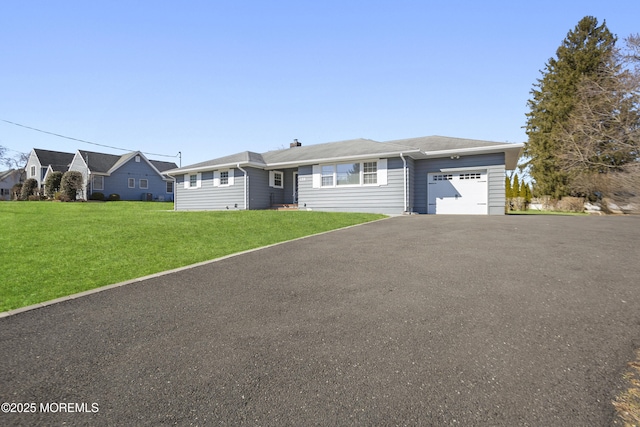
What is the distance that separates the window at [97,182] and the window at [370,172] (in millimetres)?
30337

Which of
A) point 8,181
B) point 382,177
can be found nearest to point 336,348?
point 382,177

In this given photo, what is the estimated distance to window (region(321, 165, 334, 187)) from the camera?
1677 centimetres

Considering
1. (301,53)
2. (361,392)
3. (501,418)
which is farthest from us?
(301,53)

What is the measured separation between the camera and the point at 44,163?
117 feet

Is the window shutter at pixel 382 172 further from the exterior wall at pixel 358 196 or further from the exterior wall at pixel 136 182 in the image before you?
the exterior wall at pixel 136 182

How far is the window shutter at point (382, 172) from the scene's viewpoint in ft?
50.2

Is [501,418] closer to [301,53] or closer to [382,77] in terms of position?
[301,53]

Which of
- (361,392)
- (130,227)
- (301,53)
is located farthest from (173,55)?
(361,392)

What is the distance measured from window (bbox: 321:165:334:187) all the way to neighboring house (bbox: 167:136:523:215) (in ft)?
0.19

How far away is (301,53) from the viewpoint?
500 inches

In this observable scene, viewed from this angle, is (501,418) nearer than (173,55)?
Yes

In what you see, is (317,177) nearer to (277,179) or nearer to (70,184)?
(277,179)

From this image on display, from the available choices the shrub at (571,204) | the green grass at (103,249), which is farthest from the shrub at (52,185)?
the shrub at (571,204)

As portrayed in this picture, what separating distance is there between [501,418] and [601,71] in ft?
115
